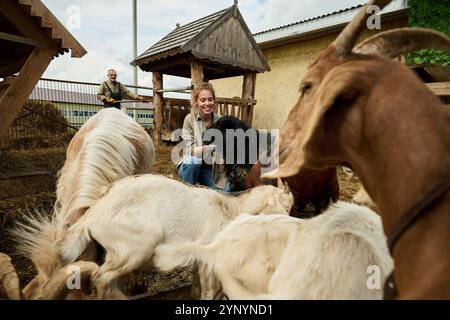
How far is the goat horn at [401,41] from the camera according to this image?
120 centimetres

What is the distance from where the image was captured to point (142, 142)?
360 cm

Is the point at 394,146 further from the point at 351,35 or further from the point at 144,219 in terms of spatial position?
the point at 144,219

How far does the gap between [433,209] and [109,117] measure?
3359mm

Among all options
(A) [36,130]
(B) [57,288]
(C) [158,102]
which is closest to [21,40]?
(B) [57,288]

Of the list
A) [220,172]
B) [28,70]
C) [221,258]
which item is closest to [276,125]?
[220,172]

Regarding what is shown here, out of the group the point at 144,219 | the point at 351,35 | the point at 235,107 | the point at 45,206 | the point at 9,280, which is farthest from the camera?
the point at 235,107

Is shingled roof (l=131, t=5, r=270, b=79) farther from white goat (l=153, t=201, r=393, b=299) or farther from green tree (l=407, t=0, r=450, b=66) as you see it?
white goat (l=153, t=201, r=393, b=299)

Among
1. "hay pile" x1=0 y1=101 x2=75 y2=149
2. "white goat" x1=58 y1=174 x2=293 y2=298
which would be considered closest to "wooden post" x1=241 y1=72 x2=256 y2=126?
"hay pile" x1=0 y1=101 x2=75 y2=149

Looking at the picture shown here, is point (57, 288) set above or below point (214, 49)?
below

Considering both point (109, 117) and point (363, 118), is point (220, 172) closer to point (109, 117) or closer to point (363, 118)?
point (109, 117)

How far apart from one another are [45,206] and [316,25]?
8396 mm

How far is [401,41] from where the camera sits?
1231 millimetres

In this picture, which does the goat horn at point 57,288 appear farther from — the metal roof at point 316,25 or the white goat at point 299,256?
the metal roof at point 316,25

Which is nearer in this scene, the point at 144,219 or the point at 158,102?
the point at 144,219
